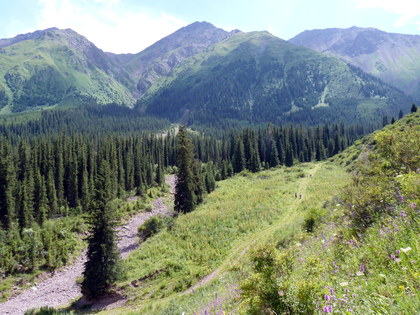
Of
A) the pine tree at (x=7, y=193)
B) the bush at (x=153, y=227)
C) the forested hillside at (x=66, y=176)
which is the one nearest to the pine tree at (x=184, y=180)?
the bush at (x=153, y=227)

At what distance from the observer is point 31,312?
25.0 metres

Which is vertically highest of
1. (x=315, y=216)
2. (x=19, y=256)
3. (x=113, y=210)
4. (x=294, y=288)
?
(x=294, y=288)

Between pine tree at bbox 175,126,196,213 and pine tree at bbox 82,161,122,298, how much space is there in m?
20.4

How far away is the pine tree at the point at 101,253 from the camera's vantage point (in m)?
26.4

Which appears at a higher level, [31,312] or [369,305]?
[369,305]

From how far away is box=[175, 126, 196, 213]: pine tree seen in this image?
1916 inches

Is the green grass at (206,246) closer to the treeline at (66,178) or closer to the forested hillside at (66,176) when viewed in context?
the treeline at (66,178)

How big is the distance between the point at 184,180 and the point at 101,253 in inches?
920

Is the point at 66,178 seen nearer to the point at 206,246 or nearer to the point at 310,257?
the point at 206,246

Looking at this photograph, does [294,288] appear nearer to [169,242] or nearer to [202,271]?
[202,271]

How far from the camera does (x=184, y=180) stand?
4906 cm

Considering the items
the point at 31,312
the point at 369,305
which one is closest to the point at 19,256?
the point at 31,312

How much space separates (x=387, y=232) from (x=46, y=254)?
43.9m

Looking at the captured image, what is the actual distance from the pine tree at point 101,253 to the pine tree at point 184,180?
66.9 feet
